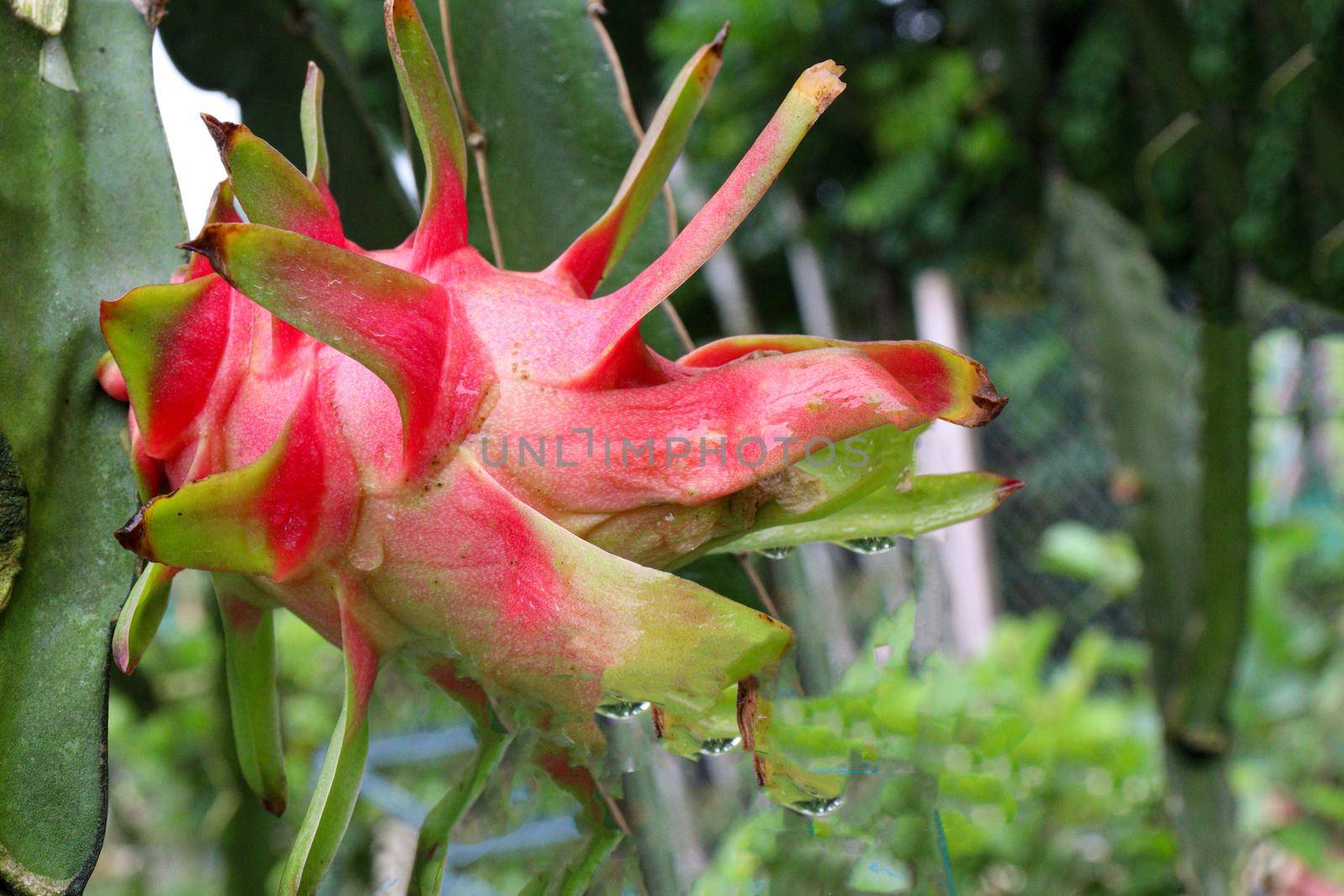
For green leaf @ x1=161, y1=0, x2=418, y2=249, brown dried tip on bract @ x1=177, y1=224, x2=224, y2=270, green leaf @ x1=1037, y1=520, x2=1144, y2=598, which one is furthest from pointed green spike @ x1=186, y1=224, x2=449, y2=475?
green leaf @ x1=1037, y1=520, x2=1144, y2=598

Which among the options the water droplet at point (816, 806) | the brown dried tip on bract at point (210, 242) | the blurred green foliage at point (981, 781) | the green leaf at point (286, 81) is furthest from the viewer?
the green leaf at point (286, 81)

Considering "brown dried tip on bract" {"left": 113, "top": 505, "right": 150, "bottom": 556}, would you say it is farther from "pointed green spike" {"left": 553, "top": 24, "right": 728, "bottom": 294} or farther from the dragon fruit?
"pointed green spike" {"left": 553, "top": 24, "right": 728, "bottom": 294}

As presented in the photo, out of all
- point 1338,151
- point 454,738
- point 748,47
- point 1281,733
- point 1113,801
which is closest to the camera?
point 454,738

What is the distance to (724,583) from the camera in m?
0.43

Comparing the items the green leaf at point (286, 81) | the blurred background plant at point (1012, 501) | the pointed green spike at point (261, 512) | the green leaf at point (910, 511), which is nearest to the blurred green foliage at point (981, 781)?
the blurred background plant at point (1012, 501)

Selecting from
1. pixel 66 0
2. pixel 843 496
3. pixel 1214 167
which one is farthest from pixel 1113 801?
pixel 66 0

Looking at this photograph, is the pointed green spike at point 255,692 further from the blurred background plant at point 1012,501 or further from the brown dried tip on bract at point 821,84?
the brown dried tip on bract at point 821,84

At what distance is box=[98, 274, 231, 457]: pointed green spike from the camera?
11.3 inches

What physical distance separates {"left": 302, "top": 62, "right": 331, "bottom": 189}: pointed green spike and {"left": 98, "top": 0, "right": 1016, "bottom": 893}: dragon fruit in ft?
0.10

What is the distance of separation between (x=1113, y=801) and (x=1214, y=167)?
104 centimetres

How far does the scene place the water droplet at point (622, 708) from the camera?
280 millimetres

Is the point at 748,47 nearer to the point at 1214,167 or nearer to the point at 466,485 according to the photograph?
the point at 1214,167

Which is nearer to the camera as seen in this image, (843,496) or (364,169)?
(843,496)

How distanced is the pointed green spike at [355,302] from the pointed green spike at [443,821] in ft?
0.35
